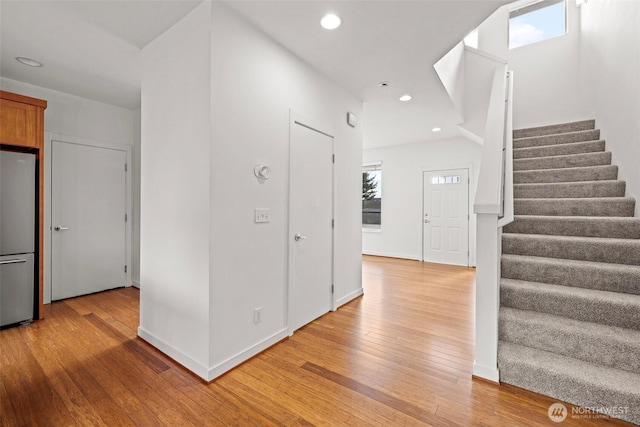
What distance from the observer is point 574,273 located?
86.2 inches

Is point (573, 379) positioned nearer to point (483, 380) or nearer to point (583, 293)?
point (483, 380)

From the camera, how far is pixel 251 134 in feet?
7.41

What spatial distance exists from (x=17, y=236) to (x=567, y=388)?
4.77 metres

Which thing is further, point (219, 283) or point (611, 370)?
point (219, 283)

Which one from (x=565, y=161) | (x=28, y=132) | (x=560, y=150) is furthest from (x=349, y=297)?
(x=28, y=132)

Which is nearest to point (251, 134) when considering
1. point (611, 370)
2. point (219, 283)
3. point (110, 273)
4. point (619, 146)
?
point (219, 283)

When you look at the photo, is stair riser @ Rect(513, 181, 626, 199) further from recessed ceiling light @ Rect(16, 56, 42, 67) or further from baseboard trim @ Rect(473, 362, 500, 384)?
recessed ceiling light @ Rect(16, 56, 42, 67)

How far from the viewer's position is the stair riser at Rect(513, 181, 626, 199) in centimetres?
284

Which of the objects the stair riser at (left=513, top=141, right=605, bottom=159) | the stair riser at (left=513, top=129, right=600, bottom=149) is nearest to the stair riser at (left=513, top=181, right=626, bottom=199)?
the stair riser at (left=513, top=141, right=605, bottom=159)

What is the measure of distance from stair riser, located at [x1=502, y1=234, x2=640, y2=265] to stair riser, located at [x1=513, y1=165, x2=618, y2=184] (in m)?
1.13

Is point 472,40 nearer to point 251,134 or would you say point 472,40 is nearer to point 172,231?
point 251,134

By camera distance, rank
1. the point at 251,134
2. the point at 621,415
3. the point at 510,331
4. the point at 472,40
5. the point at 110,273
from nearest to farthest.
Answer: the point at 621,415 → the point at 510,331 → the point at 251,134 → the point at 110,273 → the point at 472,40

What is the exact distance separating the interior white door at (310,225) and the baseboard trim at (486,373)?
154 centimetres

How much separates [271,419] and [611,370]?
2.09 meters
